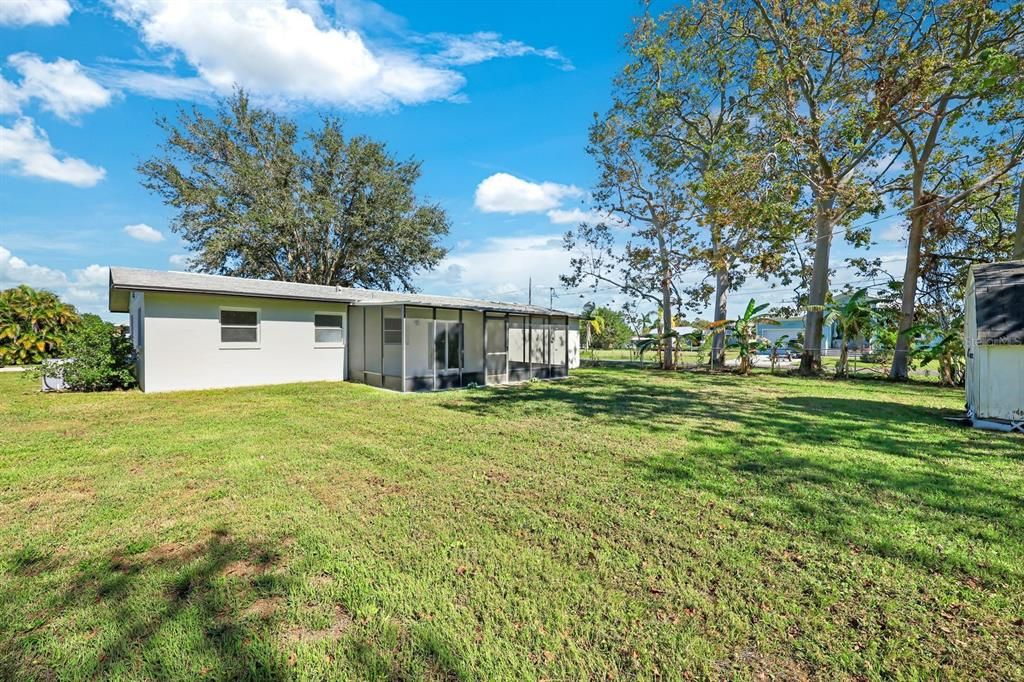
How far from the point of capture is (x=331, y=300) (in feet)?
42.5

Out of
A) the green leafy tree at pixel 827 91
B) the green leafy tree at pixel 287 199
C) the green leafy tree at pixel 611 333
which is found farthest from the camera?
the green leafy tree at pixel 611 333

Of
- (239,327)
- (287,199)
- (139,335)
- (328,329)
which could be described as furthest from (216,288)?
(287,199)

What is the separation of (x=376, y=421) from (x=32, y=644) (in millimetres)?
5313

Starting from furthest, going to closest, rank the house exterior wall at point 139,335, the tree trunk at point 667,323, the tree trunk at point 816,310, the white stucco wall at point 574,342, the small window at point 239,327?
the tree trunk at point 667,323
the white stucco wall at point 574,342
the tree trunk at point 816,310
the small window at point 239,327
the house exterior wall at point 139,335

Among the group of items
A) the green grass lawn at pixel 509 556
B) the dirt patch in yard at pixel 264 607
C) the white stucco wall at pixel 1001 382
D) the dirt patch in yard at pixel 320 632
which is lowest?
the dirt patch in yard at pixel 320 632

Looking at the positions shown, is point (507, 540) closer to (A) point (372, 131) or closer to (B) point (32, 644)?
(B) point (32, 644)

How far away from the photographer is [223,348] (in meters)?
11.5

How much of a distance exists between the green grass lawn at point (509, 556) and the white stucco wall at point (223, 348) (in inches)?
188

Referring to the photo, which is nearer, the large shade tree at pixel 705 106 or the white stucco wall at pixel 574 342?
the large shade tree at pixel 705 106

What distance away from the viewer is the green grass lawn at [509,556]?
206cm

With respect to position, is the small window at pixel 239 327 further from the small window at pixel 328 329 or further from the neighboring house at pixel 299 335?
the small window at pixel 328 329

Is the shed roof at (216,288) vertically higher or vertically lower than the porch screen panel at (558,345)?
higher

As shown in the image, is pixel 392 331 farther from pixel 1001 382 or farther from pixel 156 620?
pixel 1001 382

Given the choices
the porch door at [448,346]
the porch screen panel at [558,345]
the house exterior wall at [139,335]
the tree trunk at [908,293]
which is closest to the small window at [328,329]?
the porch door at [448,346]
